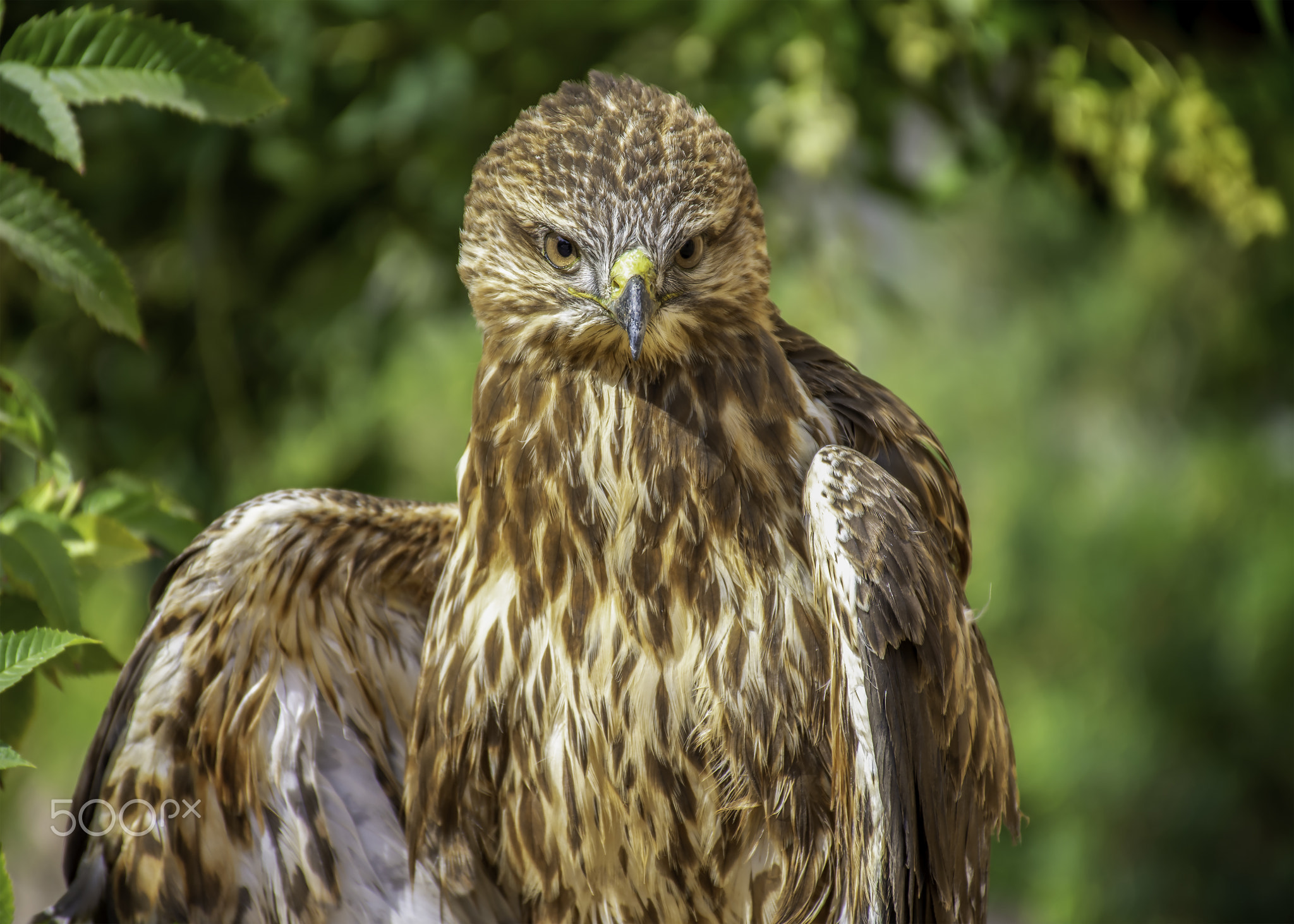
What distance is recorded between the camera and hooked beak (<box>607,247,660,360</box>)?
1.48m

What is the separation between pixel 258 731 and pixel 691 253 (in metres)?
0.93

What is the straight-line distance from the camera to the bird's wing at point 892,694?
1481mm

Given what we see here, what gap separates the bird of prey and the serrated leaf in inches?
5.4

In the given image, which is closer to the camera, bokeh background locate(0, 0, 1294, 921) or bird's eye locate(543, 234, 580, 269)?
bird's eye locate(543, 234, 580, 269)

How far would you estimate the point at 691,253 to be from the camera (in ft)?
5.23

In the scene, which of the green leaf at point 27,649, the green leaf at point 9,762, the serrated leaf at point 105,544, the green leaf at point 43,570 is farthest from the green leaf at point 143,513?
the green leaf at point 9,762

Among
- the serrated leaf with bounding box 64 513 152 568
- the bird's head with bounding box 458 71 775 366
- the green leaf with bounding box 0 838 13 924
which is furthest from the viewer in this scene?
the serrated leaf with bounding box 64 513 152 568

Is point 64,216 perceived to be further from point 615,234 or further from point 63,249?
point 615,234

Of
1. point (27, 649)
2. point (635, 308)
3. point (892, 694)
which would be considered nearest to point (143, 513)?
point (27, 649)

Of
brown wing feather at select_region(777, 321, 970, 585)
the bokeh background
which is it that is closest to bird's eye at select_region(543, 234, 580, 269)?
brown wing feather at select_region(777, 321, 970, 585)

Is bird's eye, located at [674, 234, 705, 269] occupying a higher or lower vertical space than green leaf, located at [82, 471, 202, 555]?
higher

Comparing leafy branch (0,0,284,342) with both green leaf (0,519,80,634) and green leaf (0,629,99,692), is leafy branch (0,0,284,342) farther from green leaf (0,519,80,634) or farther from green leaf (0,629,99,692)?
green leaf (0,629,99,692)

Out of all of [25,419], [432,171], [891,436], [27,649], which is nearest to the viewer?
[27,649]

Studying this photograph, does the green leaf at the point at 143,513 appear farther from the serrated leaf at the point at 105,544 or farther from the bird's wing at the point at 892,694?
the bird's wing at the point at 892,694
